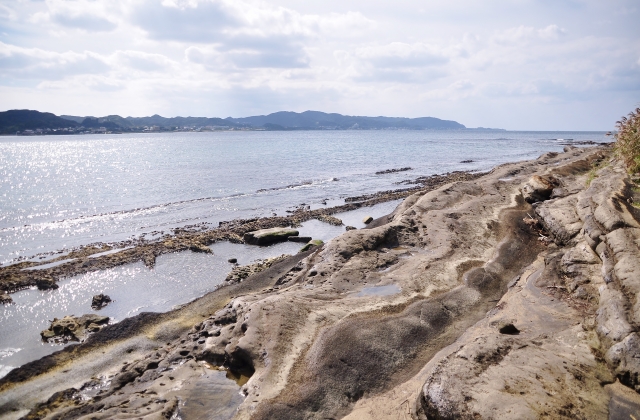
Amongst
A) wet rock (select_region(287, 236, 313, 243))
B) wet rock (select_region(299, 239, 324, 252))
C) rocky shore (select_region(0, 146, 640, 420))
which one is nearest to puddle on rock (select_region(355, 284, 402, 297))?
rocky shore (select_region(0, 146, 640, 420))

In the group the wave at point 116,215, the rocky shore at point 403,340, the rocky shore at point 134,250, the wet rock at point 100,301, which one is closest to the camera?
the rocky shore at point 403,340

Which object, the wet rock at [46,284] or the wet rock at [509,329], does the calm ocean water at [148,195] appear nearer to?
the wet rock at [46,284]

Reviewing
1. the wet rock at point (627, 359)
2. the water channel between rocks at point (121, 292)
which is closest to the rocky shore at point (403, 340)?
the wet rock at point (627, 359)

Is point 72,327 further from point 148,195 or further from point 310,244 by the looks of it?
point 148,195

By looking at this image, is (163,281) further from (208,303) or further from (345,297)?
(345,297)

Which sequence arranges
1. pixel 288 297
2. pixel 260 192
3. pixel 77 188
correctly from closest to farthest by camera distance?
pixel 288 297 → pixel 260 192 → pixel 77 188

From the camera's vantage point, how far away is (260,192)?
4306 centimetres

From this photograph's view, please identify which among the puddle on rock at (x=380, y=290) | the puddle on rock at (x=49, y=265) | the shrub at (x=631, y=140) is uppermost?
the shrub at (x=631, y=140)

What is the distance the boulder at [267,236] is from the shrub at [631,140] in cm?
2014

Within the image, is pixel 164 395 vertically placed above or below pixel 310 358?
below

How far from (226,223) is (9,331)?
16.6 meters

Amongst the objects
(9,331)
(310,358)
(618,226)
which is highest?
(618,226)

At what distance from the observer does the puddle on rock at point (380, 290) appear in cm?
1299

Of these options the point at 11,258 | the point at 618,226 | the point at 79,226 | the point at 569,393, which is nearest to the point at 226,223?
the point at 79,226
